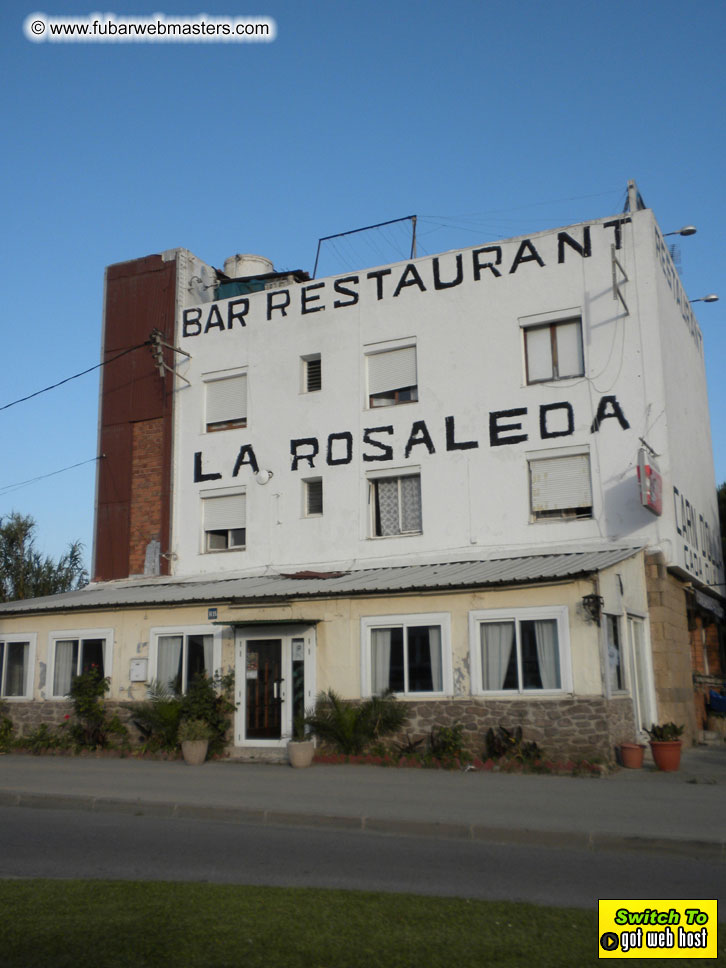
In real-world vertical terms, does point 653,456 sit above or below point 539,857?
above

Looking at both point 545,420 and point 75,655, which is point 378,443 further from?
point 75,655

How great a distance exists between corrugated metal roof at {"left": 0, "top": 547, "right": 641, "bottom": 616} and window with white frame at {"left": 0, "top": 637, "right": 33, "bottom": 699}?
799 mm

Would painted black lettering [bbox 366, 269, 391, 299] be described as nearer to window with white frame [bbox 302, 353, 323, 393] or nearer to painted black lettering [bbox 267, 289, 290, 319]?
window with white frame [bbox 302, 353, 323, 393]

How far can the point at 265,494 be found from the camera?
24312 millimetres

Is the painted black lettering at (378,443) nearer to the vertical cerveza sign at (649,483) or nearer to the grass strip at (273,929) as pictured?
the vertical cerveza sign at (649,483)

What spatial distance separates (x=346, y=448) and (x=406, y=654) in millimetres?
7210

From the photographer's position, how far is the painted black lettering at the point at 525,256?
71.5 ft

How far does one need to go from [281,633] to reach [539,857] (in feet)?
35.1

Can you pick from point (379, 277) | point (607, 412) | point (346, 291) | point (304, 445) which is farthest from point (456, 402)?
point (346, 291)

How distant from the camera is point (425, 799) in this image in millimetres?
11969

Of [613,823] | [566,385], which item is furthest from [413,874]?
[566,385]

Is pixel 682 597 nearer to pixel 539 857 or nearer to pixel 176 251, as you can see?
pixel 539 857

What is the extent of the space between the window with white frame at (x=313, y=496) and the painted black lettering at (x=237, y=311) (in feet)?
16.7

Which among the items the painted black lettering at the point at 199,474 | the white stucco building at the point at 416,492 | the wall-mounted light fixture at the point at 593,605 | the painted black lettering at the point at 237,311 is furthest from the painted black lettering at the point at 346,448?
the wall-mounted light fixture at the point at 593,605
